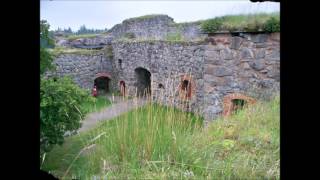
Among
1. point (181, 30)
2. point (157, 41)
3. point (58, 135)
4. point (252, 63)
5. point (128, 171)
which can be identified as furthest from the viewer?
point (181, 30)

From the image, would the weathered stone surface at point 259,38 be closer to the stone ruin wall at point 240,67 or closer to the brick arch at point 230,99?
the stone ruin wall at point 240,67

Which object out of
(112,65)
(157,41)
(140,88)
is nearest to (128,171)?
(157,41)

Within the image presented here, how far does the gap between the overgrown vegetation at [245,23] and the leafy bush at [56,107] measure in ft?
9.28

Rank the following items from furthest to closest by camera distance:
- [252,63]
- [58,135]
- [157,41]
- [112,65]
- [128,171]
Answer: [112,65], [157,41], [252,63], [58,135], [128,171]

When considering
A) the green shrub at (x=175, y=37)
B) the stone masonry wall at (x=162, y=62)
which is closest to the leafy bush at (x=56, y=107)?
the stone masonry wall at (x=162, y=62)

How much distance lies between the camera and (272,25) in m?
7.00

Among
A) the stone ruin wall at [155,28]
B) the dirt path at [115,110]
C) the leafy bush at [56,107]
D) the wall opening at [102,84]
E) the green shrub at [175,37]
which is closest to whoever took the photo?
the dirt path at [115,110]

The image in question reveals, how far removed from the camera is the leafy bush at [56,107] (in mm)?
5621

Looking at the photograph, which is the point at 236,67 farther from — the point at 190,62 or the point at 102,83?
the point at 102,83

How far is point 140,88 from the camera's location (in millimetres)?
15742

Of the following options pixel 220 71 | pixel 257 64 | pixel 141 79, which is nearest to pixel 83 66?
pixel 141 79
